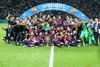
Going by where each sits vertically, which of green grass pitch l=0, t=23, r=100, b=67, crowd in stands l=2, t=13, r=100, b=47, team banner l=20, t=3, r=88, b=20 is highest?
team banner l=20, t=3, r=88, b=20

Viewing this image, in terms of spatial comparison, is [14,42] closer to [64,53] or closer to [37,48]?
[37,48]

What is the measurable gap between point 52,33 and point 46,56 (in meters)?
3.78

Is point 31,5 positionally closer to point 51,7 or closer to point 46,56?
point 51,7

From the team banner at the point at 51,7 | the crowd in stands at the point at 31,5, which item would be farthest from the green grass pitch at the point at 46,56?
the crowd in stands at the point at 31,5

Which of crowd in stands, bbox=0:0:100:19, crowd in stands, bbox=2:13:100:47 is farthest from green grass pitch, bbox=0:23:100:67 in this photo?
crowd in stands, bbox=0:0:100:19

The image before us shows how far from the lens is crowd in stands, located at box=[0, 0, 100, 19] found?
4094 centimetres

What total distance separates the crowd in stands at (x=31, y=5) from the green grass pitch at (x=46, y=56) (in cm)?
2276

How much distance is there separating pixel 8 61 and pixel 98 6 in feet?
96.3

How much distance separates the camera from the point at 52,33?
18.8m

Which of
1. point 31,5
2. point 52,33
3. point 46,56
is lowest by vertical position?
point 46,56

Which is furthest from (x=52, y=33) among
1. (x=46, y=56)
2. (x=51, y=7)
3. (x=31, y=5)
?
(x=31, y=5)

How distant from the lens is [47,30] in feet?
62.7

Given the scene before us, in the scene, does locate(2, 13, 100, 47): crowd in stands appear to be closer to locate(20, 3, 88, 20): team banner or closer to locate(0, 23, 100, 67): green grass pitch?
locate(0, 23, 100, 67): green grass pitch

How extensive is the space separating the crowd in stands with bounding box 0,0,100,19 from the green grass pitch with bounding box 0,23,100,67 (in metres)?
22.8
